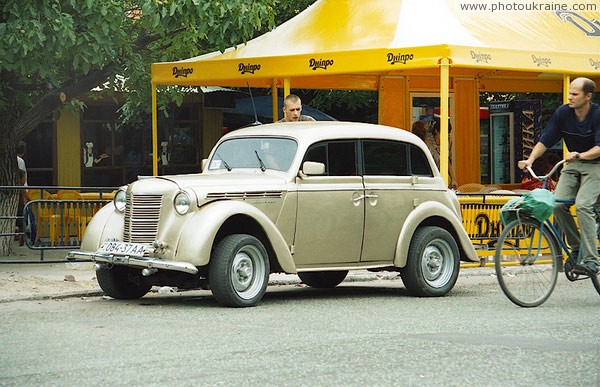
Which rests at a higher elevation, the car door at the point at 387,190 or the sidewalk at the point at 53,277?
the car door at the point at 387,190

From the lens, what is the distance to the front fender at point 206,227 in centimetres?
1037

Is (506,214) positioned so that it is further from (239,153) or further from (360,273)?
(360,273)

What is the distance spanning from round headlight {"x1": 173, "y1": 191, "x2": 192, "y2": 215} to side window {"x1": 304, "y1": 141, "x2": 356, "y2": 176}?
149 centimetres

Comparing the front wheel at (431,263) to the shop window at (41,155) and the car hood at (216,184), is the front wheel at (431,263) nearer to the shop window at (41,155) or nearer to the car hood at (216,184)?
the car hood at (216,184)

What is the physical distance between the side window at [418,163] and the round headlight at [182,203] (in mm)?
2917

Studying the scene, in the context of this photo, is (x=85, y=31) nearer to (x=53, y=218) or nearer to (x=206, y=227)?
(x=53, y=218)

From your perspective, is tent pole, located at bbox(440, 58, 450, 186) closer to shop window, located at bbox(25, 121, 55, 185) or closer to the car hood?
the car hood

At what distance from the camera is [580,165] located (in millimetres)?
11031

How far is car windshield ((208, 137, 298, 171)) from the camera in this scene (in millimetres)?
11648

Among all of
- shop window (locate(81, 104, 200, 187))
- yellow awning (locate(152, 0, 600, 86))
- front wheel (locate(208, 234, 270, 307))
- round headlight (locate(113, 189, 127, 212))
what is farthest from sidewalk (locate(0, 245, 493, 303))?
shop window (locate(81, 104, 200, 187))

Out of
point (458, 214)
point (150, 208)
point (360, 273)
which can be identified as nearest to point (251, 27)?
point (360, 273)

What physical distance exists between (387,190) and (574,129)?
2022 mm

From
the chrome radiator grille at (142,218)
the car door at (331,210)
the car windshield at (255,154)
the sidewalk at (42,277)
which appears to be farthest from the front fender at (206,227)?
the sidewalk at (42,277)

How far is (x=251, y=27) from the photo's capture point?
631 inches
